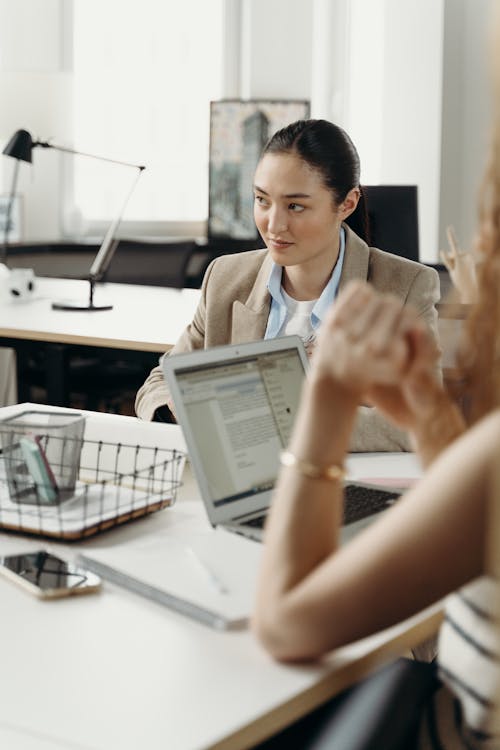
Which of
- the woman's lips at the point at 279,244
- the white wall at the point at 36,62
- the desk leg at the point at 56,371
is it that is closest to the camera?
the woman's lips at the point at 279,244

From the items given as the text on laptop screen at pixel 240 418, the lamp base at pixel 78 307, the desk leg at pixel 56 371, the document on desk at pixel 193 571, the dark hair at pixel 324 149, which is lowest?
the desk leg at pixel 56 371

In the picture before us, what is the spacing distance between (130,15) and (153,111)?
0.52 meters

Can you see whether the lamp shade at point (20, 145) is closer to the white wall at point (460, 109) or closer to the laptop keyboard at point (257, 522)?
the white wall at point (460, 109)

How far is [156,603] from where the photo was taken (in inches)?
53.4

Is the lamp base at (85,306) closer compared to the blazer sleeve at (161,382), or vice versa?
the blazer sleeve at (161,382)

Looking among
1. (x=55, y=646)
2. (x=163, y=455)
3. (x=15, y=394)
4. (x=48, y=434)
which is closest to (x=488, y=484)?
(x=55, y=646)

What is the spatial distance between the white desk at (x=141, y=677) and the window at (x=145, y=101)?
16.7ft

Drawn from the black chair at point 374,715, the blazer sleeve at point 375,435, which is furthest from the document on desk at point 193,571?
the blazer sleeve at point 375,435

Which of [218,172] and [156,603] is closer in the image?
[156,603]

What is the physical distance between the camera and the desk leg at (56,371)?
3.58m

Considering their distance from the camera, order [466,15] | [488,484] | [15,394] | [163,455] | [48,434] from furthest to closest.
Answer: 1. [466,15]
2. [15,394]
3. [163,455]
4. [48,434]
5. [488,484]

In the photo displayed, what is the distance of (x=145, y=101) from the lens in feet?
20.7

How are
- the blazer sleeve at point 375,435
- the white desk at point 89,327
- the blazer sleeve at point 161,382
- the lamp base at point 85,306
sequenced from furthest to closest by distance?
the lamp base at point 85,306, the white desk at point 89,327, the blazer sleeve at point 161,382, the blazer sleeve at point 375,435

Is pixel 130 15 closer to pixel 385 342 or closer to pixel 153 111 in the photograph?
pixel 153 111
